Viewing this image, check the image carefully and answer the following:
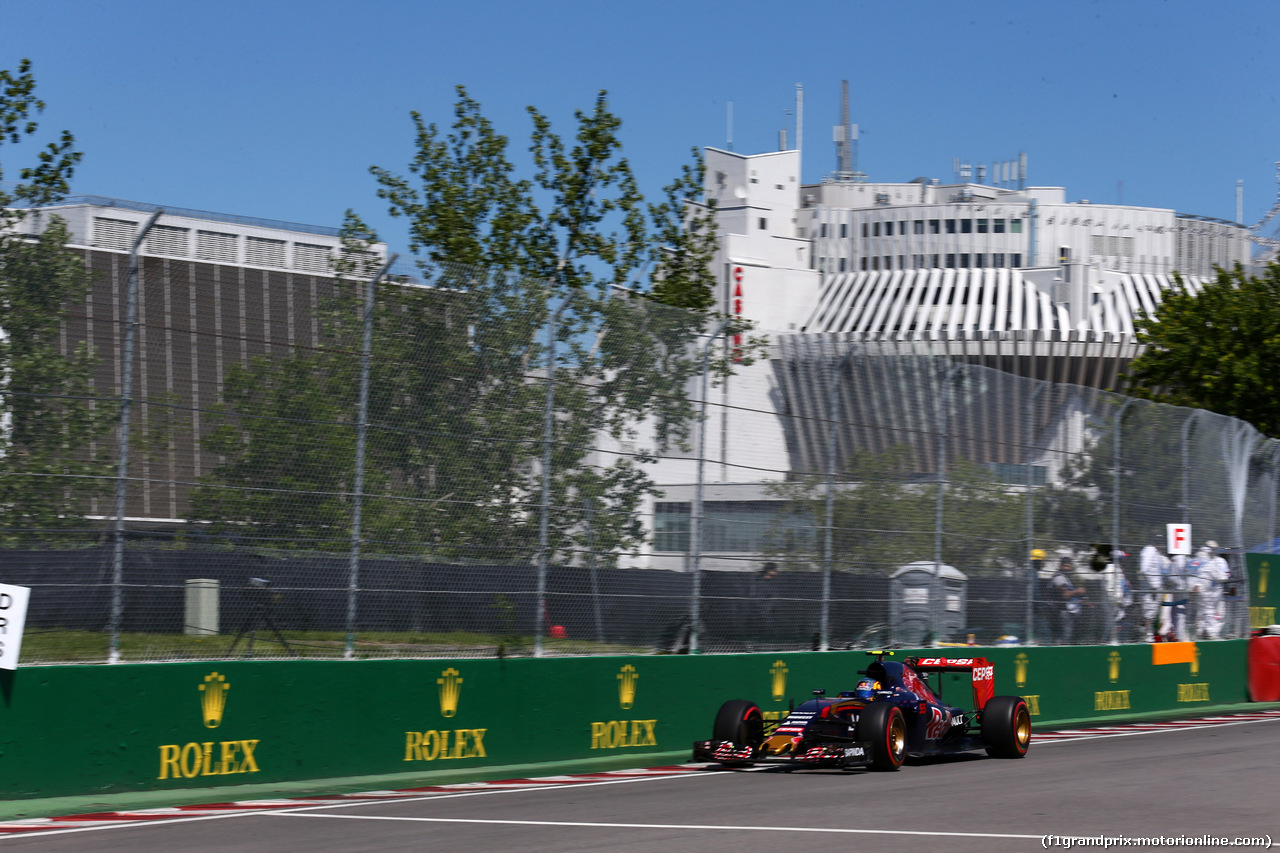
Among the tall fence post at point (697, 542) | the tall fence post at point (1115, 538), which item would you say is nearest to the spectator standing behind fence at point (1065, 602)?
the tall fence post at point (1115, 538)

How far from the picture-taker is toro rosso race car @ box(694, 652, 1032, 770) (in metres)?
11.9

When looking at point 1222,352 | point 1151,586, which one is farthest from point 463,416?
point 1222,352

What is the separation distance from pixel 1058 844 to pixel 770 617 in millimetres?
6778

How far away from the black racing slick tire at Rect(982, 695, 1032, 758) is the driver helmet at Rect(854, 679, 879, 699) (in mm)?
1550

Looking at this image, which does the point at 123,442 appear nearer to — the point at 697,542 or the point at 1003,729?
the point at 697,542

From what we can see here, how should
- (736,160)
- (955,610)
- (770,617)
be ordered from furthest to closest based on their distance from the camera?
(736,160) → (955,610) → (770,617)

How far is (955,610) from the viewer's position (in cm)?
1703

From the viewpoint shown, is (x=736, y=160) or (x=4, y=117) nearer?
(x=4, y=117)

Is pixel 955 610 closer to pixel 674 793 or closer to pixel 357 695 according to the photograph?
pixel 674 793

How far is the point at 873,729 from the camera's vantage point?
11984 mm

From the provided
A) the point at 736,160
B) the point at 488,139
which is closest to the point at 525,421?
the point at 488,139

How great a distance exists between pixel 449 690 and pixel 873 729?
11.5ft

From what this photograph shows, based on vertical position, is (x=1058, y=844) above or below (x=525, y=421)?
below

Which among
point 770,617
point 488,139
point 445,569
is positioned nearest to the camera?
point 445,569
